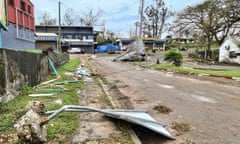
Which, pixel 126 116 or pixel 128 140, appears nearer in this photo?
pixel 128 140

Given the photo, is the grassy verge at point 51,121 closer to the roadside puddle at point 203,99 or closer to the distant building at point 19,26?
the roadside puddle at point 203,99

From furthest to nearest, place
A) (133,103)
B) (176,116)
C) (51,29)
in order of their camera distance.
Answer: (51,29), (133,103), (176,116)

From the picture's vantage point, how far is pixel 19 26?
1800 cm

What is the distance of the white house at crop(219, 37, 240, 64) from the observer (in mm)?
34000

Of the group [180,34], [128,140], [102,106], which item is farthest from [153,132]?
[180,34]

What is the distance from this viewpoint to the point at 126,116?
418 cm

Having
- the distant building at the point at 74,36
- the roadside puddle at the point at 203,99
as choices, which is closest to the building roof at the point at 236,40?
the roadside puddle at the point at 203,99

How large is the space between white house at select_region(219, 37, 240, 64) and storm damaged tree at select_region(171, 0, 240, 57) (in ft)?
7.82

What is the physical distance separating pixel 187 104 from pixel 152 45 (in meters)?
53.1

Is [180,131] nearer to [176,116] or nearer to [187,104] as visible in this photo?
[176,116]

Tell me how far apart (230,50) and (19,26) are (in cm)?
3271

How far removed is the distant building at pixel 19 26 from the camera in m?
15.6

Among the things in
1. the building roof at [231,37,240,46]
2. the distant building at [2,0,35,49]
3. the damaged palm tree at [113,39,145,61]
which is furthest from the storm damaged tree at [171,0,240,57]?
the distant building at [2,0,35,49]

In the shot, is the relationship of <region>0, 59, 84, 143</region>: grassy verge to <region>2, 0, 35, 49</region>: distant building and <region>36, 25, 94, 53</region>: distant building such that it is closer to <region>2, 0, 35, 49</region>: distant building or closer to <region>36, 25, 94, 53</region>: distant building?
<region>2, 0, 35, 49</region>: distant building
